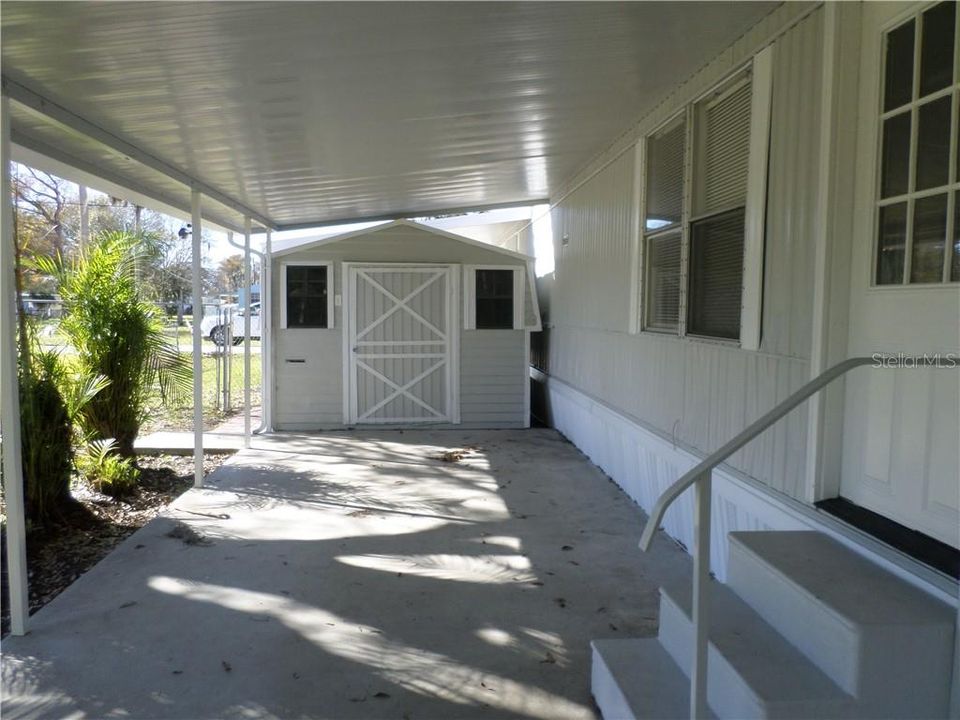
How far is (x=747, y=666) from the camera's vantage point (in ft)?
7.20

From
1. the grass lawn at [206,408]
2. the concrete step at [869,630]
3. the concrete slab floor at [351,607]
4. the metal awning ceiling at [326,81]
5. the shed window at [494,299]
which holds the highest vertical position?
the metal awning ceiling at [326,81]

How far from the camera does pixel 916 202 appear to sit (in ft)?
8.64

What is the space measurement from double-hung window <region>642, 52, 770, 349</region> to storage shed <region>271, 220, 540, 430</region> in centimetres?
401

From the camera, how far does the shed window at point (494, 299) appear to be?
9469mm

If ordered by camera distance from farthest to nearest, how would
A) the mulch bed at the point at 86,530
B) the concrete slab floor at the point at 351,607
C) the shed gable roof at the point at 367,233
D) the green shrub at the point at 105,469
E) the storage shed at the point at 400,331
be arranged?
1. the storage shed at the point at 400,331
2. the shed gable roof at the point at 367,233
3. the green shrub at the point at 105,469
4. the mulch bed at the point at 86,530
5. the concrete slab floor at the point at 351,607

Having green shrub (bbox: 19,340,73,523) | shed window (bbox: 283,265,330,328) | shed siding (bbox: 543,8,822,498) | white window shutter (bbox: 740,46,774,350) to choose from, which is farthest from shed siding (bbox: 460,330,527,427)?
white window shutter (bbox: 740,46,774,350)

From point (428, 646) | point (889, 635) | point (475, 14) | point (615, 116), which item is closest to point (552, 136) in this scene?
point (615, 116)

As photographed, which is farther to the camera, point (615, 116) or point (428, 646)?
point (615, 116)

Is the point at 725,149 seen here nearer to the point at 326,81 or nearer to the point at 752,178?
the point at 752,178

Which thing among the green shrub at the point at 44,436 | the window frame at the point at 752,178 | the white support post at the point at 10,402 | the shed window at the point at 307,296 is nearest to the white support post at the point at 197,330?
the green shrub at the point at 44,436

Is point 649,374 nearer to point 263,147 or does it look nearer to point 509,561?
point 509,561

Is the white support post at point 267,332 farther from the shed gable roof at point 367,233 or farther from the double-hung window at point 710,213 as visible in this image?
the double-hung window at point 710,213

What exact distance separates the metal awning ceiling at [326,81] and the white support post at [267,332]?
2.47 m

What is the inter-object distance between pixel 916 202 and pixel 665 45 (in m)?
2.01
